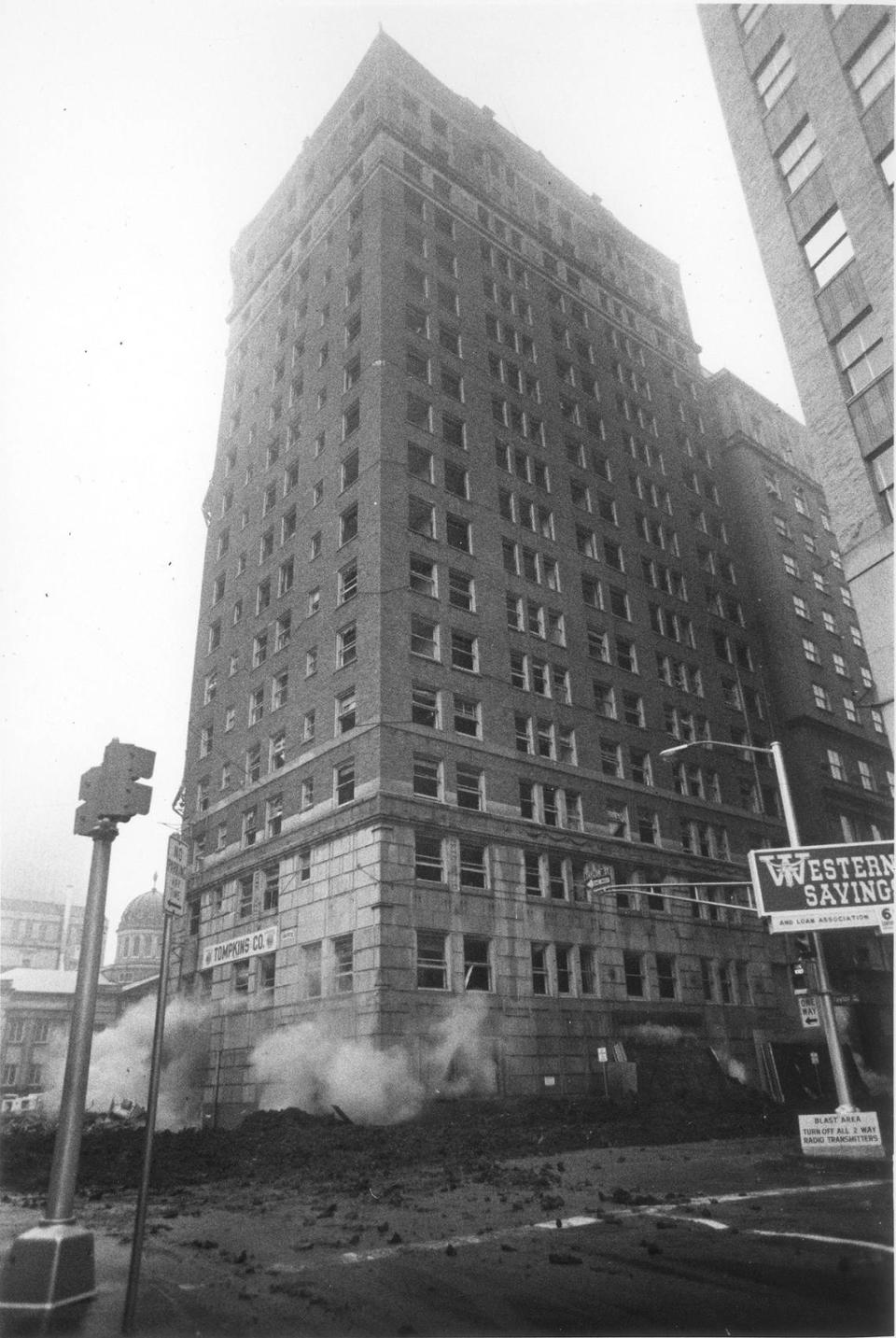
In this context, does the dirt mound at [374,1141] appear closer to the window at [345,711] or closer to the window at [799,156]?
the window at [345,711]

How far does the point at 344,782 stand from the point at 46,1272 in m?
27.0

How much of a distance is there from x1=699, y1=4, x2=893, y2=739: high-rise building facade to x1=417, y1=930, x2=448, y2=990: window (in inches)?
708

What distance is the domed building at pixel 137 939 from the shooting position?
8725 cm

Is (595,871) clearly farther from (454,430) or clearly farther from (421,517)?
(454,430)

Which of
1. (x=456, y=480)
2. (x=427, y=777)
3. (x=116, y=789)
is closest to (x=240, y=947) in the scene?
(x=427, y=777)

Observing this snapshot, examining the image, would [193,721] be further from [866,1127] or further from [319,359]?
[866,1127]

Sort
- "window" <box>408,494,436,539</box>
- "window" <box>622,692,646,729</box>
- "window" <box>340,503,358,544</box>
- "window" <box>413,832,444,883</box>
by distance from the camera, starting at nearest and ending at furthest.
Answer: "window" <box>413,832,444,883</box> → "window" <box>408,494,436,539</box> → "window" <box>340,503,358,544</box> → "window" <box>622,692,646,729</box>

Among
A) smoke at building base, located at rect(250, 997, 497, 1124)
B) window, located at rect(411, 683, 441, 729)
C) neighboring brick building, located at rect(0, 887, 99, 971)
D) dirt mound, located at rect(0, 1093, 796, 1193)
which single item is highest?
window, located at rect(411, 683, 441, 729)

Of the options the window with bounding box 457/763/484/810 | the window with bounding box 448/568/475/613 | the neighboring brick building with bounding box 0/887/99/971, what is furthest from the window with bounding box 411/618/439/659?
the neighboring brick building with bounding box 0/887/99/971

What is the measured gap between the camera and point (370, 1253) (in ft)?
30.6

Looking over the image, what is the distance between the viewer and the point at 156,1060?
24.9 ft

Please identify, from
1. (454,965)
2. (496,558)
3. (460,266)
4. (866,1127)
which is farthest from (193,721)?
(866,1127)

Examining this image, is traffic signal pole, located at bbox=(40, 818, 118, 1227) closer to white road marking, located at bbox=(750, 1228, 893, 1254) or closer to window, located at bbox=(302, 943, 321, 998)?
white road marking, located at bbox=(750, 1228, 893, 1254)

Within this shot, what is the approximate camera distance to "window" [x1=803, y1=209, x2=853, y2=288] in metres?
22.7
